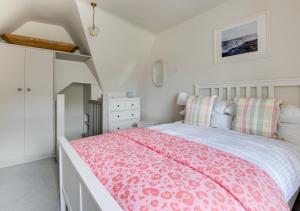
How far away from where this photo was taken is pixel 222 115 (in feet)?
6.54

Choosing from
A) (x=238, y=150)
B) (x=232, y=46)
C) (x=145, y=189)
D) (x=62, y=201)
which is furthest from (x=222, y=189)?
(x=232, y=46)

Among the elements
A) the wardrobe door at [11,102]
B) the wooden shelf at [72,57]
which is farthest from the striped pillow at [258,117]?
the wardrobe door at [11,102]

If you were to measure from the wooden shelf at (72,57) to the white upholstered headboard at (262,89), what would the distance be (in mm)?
2339

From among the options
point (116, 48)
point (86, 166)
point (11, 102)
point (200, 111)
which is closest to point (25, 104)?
point (11, 102)

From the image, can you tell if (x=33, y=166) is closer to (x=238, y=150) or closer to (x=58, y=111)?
(x=58, y=111)

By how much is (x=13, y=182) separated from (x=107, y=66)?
7.48 ft

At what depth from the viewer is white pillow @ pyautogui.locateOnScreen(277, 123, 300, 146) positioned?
153 cm

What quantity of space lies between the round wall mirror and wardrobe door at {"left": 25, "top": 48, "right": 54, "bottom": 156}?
6.14 feet

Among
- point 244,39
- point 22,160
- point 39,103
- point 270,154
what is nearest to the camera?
point 270,154

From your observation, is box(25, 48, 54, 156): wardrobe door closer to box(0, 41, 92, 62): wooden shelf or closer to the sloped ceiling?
box(0, 41, 92, 62): wooden shelf

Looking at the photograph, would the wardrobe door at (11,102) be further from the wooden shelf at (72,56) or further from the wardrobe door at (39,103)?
the wooden shelf at (72,56)

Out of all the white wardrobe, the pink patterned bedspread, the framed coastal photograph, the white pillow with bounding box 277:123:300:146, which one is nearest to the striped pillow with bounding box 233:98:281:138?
the white pillow with bounding box 277:123:300:146

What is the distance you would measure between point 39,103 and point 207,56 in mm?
2770

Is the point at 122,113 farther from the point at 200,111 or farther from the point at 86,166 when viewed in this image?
the point at 86,166
